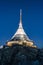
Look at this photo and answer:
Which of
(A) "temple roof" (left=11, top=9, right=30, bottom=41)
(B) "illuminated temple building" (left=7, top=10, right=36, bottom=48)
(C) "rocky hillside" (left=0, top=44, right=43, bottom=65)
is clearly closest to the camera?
(C) "rocky hillside" (left=0, top=44, right=43, bottom=65)

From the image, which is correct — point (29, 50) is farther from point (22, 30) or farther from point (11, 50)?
point (22, 30)

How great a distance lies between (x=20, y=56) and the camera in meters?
43.6

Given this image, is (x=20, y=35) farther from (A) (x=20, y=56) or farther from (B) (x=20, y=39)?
(A) (x=20, y=56)

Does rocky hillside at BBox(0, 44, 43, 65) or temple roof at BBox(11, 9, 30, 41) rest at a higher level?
temple roof at BBox(11, 9, 30, 41)

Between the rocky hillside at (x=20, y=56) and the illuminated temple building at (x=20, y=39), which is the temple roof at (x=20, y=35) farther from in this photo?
the rocky hillside at (x=20, y=56)

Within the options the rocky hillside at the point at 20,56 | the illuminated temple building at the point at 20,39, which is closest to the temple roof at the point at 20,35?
the illuminated temple building at the point at 20,39

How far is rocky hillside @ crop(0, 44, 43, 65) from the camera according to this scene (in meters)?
42.9

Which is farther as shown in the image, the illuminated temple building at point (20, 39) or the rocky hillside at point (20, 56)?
the illuminated temple building at point (20, 39)

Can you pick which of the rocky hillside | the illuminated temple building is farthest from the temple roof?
the rocky hillside

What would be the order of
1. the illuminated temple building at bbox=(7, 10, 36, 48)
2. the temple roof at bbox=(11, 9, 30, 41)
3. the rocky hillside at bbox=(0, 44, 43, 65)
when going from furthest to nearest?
the temple roof at bbox=(11, 9, 30, 41)
the illuminated temple building at bbox=(7, 10, 36, 48)
the rocky hillside at bbox=(0, 44, 43, 65)

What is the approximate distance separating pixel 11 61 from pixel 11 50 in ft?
8.57

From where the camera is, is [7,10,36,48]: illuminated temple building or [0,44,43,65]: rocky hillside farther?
[7,10,36,48]: illuminated temple building

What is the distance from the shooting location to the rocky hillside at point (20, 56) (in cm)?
4290

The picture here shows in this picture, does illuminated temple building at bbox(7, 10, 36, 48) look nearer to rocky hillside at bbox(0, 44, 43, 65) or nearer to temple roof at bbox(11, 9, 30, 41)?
temple roof at bbox(11, 9, 30, 41)
